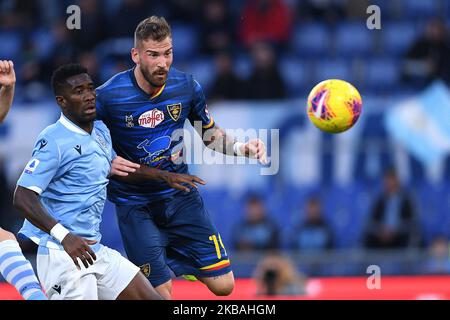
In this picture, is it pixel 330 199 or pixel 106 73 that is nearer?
pixel 330 199

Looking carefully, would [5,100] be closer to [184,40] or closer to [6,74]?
[6,74]

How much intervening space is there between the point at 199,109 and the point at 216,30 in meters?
5.70

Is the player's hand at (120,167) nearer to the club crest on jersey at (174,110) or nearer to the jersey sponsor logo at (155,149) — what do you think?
the jersey sponsor logo at (155,149)

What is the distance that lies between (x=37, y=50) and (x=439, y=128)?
4956mm

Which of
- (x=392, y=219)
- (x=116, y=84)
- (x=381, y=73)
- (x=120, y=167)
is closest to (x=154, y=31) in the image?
(x=116, y=84)

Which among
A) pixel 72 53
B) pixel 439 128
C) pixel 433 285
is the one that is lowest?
pixel 433 285

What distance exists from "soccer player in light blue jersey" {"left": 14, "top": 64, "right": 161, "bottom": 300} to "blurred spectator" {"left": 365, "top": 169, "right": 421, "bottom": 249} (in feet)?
16.4

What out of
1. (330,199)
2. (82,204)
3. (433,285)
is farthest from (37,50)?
(82,204)

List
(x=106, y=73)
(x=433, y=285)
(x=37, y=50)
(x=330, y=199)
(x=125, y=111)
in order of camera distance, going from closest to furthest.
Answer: (x=125, y=111)
(x=433, y=285)
(x=330, y=199)
(x=106, y=73)
(x=37, y=50)

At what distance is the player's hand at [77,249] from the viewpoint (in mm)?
5930

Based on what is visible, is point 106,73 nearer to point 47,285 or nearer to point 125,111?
point 125,111

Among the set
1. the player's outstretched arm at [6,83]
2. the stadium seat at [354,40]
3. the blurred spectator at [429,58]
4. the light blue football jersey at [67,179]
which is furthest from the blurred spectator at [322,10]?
the light blue football jersey at [67,179]

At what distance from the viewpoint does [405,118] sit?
11.4m

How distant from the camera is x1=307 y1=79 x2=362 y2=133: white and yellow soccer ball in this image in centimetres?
720
